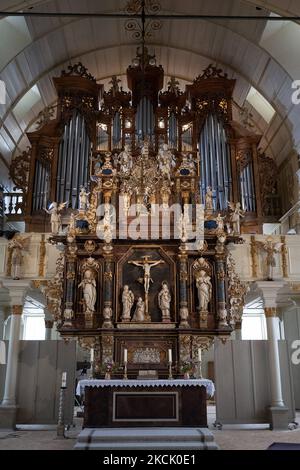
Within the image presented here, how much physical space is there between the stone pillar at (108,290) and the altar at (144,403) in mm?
2236

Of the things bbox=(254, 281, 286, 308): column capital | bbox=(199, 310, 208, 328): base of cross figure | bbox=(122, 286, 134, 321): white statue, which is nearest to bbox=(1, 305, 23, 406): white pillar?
bbox=(122, 286, 134, 321): white statue

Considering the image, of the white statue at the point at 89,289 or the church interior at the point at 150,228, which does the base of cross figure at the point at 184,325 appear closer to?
the church interior at the point at 150,228

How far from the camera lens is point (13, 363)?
12695mm

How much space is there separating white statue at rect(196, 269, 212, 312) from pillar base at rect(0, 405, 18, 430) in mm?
5342

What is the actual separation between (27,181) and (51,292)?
15.3 feet

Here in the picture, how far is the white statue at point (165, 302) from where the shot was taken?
39.8 feet

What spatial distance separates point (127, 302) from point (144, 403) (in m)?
3.01

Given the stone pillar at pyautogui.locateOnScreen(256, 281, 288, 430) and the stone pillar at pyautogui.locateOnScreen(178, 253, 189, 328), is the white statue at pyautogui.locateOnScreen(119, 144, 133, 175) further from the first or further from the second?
the stone pillar at pyautogui.locateOnScreen(256, 281, 288, 430)

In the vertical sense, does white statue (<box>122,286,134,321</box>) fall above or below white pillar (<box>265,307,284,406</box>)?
above

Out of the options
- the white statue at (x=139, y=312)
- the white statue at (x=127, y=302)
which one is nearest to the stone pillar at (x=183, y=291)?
the white statue at (x=139, y=312)

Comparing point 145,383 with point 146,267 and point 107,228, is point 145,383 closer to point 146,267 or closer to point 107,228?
point 146,267

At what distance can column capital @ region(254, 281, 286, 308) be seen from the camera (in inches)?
517

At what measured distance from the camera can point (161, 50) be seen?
60.1 feet

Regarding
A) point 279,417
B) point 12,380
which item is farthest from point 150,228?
point 279,417
